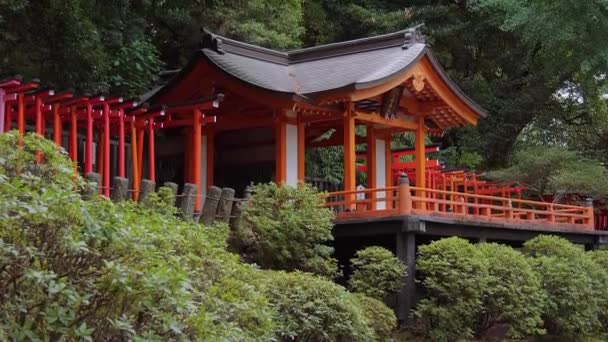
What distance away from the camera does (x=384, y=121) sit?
1612cm

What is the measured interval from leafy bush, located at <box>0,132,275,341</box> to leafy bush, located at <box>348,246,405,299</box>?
24.7 ft

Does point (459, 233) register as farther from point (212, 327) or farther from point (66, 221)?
point (66, 221)

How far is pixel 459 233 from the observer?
1450 centimetres

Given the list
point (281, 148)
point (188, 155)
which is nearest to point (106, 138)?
point (281, 148)

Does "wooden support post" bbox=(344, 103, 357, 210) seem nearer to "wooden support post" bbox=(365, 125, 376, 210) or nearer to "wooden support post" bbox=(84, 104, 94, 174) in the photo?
"wooden support post" bbox=(365, 125, 376, 210)

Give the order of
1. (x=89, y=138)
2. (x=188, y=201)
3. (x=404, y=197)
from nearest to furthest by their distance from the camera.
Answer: (x=188, y=201)
(x=89, y=138)
(x=404, y=197)

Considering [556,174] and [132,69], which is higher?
[132,69]

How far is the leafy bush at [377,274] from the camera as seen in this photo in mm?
12422

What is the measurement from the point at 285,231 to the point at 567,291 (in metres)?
5.02

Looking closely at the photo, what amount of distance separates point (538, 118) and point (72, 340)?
23.7 m

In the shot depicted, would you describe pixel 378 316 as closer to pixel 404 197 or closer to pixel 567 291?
pixel 404 197

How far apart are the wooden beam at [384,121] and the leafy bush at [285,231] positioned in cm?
331

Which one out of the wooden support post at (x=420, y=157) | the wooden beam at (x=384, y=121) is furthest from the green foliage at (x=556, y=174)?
the wooden beam at (x=384, y=121)

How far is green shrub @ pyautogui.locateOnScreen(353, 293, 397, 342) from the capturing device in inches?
443
